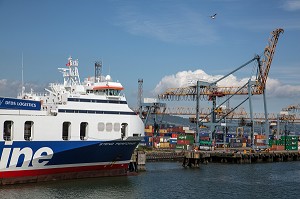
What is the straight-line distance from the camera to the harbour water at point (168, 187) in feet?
124

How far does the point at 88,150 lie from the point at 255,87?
163ft

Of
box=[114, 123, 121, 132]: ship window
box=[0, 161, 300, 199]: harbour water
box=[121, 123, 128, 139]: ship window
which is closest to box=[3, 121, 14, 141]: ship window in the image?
box=[0, 161, 300, 199]: harbour water

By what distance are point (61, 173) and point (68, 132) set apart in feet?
13.8

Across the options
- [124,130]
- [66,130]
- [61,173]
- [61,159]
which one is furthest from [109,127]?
[61,173]

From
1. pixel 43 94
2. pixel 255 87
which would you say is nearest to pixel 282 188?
pixel 43 94

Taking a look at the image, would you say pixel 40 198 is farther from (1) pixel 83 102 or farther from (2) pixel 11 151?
(1) pixel 83 102

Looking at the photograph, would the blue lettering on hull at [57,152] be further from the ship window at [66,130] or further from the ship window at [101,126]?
the ship window at [101,126]

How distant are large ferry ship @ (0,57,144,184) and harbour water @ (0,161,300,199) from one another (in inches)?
51.9

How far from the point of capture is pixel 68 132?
4312 cm

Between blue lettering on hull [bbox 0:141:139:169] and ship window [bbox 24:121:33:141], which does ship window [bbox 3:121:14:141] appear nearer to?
blue lettering on hull [bbox 0:141:139:169]

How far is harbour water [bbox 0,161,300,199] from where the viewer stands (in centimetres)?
3788

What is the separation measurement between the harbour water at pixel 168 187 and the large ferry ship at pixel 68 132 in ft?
4.33

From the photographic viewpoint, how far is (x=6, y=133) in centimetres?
3975

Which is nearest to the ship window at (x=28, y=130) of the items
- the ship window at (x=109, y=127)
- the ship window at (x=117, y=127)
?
the ship window at (x=109, y=127)
